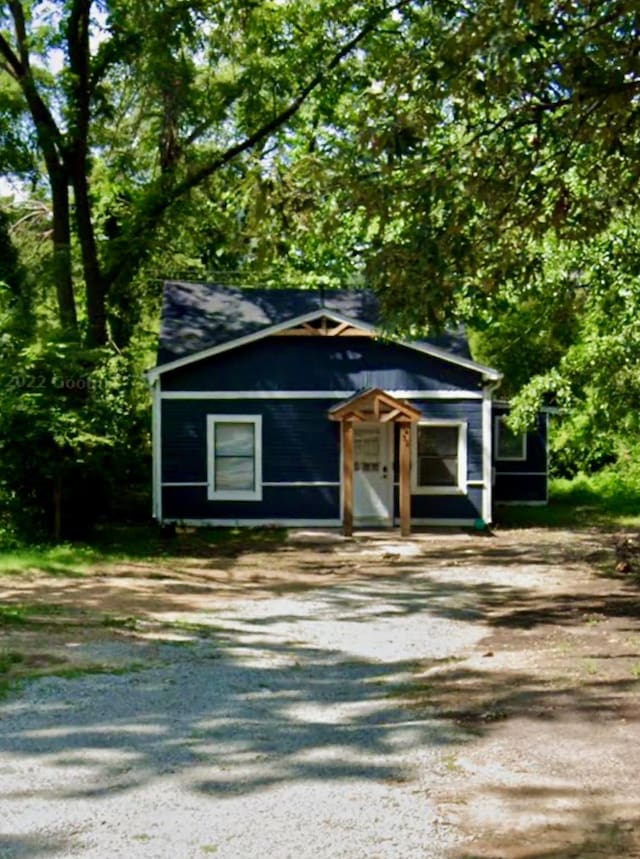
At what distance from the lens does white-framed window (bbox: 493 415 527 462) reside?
2733 cm

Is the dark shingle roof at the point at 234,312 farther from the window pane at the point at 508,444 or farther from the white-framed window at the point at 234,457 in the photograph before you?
the window pane at the point at 508,444

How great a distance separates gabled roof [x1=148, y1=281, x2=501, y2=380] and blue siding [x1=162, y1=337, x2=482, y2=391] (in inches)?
11.3

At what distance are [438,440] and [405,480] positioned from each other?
1.92 m

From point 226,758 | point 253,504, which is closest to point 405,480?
point 253,504

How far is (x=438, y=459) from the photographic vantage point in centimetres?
2214

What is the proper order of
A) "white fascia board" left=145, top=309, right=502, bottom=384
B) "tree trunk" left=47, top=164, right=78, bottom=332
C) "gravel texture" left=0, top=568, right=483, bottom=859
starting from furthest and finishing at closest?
"tree trunk" left=47, top=164, right=78, bottom=332, "white fascia board" left=145, top=309, right=502, bottom=384, "gravel texture" left=0, top=568, right=483, bottom=859

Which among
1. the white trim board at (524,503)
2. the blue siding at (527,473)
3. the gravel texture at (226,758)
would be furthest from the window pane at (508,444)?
the gravel texture at (226,758)

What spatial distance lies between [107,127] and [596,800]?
25.5m

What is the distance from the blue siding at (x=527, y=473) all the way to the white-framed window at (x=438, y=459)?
5.43 m

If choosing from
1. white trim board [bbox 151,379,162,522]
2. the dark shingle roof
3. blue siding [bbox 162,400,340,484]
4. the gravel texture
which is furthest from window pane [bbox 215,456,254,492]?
the gravel texture

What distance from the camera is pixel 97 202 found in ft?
89.2

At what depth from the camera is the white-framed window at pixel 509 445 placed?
27.3 meters

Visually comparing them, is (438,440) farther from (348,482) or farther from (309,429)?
(309,429)

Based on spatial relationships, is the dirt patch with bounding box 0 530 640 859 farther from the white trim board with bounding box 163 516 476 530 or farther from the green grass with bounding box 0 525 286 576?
the white trim board with bounding box 163 516 476 530
